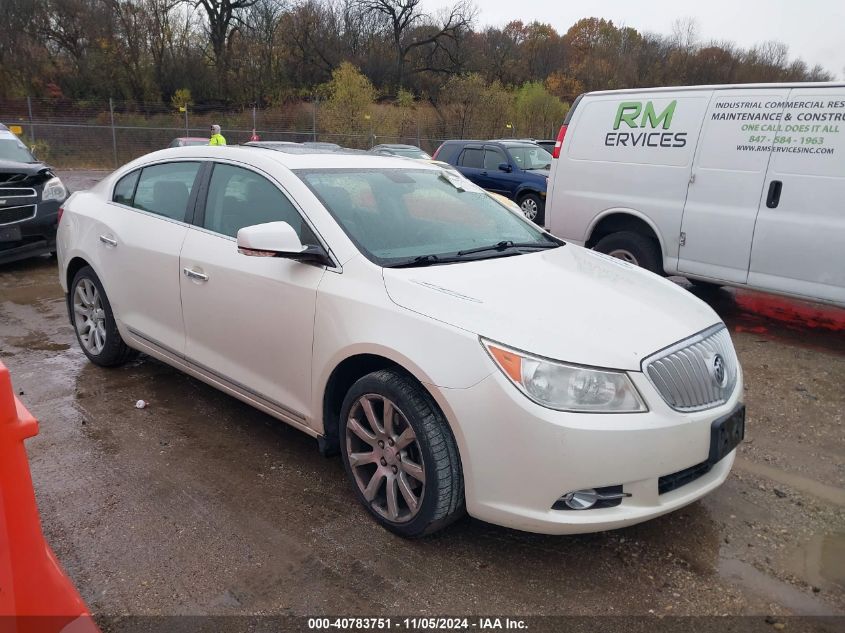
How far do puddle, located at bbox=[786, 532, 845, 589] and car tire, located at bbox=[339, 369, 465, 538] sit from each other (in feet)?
4.78

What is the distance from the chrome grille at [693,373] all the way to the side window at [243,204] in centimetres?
172

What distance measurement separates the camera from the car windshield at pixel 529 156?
14391 mm

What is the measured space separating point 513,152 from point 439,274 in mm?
12050

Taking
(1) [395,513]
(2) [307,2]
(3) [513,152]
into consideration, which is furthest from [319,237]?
(2) [307,2]

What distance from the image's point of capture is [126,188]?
4.63 meters

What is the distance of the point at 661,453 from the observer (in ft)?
8.29

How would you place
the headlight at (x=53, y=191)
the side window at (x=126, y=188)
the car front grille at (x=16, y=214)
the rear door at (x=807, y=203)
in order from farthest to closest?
the headlight at (x=53, y=191) → the car front grille at (x=16, y=214) → the rear door at (x=807, y=203) → the side window at (x=126, y=188)

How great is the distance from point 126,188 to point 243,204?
4.79 feet

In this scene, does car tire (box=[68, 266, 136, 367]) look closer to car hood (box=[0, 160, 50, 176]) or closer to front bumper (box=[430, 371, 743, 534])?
front bumper (box=[430, 371, 743, 534])

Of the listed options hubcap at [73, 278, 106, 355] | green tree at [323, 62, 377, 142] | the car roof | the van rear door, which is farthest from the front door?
green tree at [323, 62, 377, 142]

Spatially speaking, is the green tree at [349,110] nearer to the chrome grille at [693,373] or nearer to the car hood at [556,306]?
the car hood at [556,306]

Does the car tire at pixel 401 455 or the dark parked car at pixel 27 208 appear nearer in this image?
the car tire at pixel 401 455

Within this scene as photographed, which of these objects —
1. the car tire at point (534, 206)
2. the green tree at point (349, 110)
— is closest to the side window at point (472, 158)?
the car tire at point (534, 206)

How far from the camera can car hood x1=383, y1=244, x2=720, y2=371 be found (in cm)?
256
